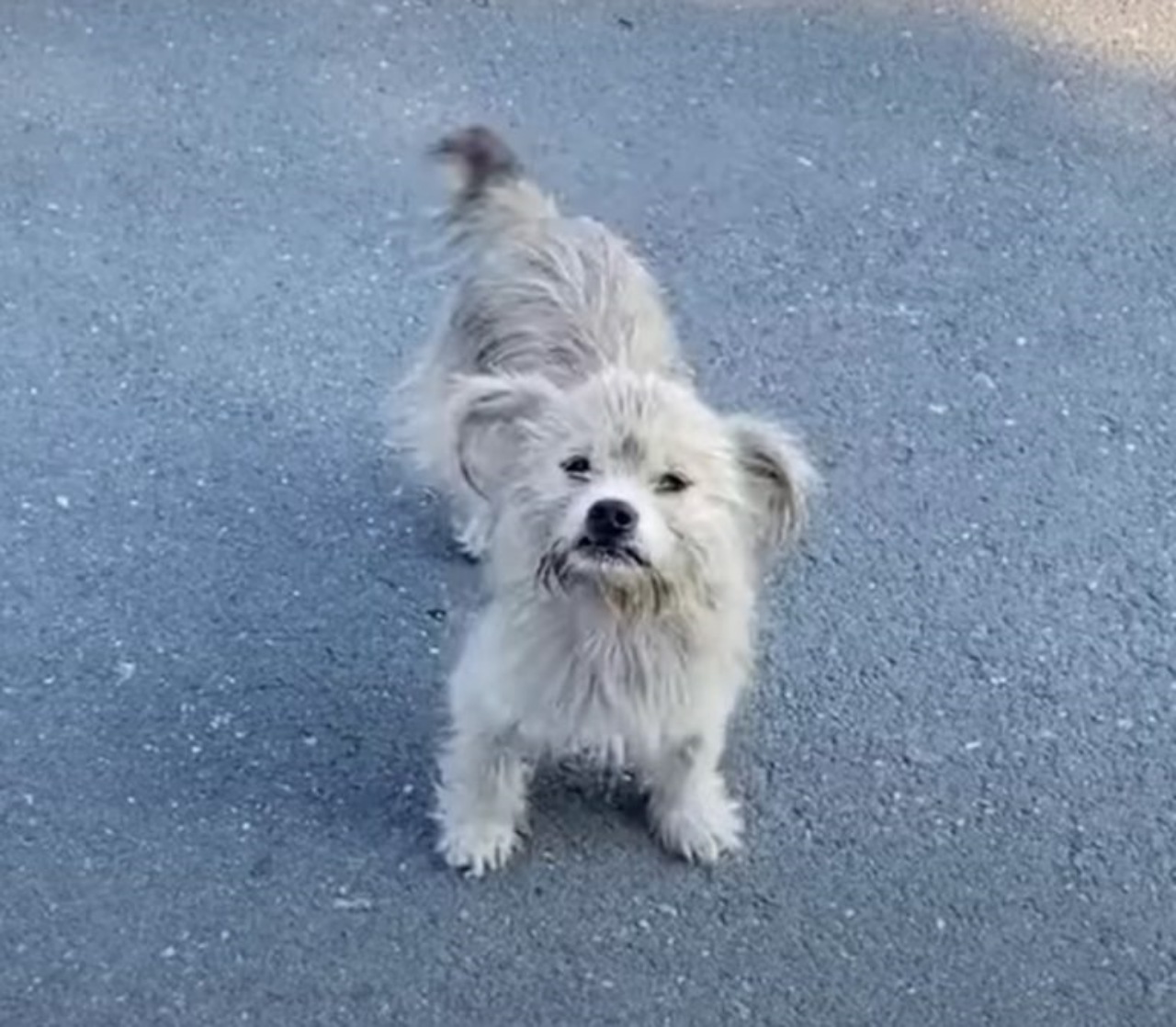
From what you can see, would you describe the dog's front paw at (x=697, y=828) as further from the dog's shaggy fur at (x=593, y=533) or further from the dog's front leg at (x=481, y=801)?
the dog's front leg at (x=481, y=801)

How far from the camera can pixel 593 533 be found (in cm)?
274

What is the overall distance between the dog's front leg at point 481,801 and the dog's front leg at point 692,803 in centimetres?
19

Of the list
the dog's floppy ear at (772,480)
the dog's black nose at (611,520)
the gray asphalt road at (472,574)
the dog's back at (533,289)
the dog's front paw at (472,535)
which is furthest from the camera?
the dog's front paw at (472,535)

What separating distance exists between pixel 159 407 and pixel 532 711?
47.8 inches

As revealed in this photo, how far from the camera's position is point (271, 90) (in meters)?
4.92

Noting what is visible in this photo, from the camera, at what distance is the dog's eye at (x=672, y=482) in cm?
278

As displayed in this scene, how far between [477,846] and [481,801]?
7 centimetres

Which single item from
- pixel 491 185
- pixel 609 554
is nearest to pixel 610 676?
pixel 609 554

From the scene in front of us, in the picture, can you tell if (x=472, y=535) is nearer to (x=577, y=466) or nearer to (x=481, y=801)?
(x=481, y=801)

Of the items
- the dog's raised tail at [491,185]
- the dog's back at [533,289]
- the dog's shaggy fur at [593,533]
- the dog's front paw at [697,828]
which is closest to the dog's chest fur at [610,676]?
the dog's shaggy fur at [593,533]

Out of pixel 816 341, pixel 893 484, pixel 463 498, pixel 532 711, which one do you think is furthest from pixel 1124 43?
pixel 532 711

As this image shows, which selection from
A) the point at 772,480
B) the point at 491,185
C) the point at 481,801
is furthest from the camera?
the point at 491,185

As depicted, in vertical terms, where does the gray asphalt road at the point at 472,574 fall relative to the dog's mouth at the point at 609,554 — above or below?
below

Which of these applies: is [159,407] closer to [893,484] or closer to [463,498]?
[463,498]
